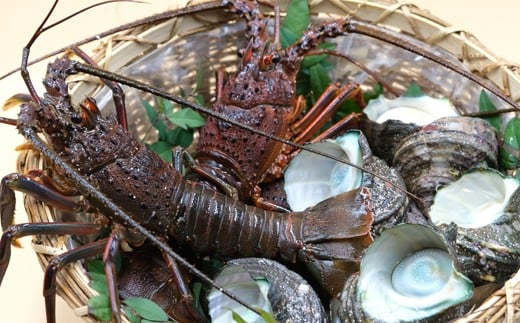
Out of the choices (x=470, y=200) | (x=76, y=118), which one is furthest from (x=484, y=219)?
(x=76, y=118)

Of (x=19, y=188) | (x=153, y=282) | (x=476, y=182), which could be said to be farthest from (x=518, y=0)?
(x=19, y=188)

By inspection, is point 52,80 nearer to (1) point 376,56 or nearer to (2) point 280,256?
(2) point 280,256

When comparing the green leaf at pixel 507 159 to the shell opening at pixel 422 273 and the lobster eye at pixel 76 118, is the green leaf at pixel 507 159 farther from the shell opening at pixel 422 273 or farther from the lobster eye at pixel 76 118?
the lobster eye at pixel 76 118

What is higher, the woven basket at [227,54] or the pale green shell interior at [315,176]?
the woven basket at [227,54]

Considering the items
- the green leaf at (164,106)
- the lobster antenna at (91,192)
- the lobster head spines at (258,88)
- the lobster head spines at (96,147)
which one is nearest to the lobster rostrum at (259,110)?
the lobster head spines at (258,88)

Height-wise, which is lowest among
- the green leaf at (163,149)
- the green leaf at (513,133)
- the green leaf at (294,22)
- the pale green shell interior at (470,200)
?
the pale green shell interior at (470,200)
